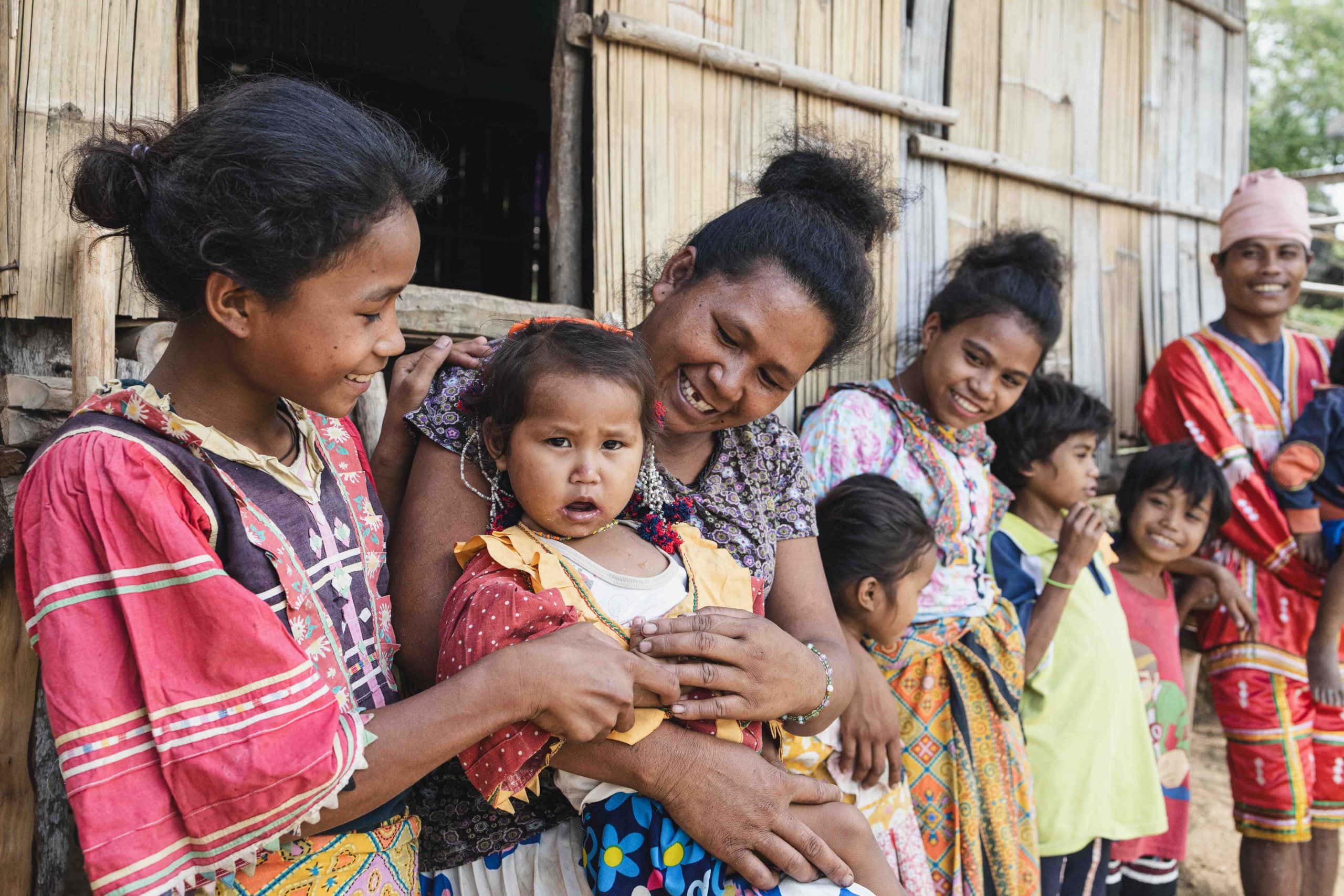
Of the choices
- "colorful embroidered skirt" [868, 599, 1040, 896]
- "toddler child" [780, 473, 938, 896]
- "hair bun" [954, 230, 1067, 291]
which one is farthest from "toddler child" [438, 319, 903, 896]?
"hair bun" [954, 230, 1067, 291]

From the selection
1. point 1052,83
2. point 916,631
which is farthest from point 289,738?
point 1052,83

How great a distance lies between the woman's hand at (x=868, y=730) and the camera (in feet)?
7.90

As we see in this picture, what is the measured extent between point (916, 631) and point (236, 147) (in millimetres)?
2126

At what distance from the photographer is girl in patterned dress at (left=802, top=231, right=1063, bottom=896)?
2740 mm

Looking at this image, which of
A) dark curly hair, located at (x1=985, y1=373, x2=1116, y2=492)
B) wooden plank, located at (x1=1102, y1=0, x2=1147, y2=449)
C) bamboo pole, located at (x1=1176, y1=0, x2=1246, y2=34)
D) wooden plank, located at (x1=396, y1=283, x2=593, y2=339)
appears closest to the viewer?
wooden plank, located at (x1=396, y1=283, x2=593, y2=339)

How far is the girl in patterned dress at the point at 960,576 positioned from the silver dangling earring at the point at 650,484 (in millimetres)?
775

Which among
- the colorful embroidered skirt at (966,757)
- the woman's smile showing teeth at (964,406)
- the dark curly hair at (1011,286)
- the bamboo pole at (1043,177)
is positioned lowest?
the colorful embroidered skirt at (966,757)

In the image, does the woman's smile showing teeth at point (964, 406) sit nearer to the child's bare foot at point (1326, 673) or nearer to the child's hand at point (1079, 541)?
the child's hand at point (1079, 541)

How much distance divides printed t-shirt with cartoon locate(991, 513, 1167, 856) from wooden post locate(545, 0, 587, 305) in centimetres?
172

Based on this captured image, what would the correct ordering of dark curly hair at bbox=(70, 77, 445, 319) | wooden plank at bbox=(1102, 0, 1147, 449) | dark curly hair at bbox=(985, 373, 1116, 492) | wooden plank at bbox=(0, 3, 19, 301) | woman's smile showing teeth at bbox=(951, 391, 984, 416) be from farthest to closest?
wooden plank at bbox=(1102, 0, 1147, 449), dark curly hair at bbox=(985, 373, 1116, 492), woman's smile showing teeth at bbox=(951, 391, 984, 416), wooden plank at bbox=(0, 3, 19, 301), dark curly hair at bbox=(70, 77, 445, 319)

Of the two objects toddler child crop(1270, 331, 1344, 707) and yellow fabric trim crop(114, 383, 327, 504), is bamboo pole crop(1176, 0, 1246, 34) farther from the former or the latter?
yellow fabric trim crop(114, 383, 327, 504)

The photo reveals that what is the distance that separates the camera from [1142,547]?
3.58m

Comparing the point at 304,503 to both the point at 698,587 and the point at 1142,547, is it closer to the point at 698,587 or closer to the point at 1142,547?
the point at 698,587

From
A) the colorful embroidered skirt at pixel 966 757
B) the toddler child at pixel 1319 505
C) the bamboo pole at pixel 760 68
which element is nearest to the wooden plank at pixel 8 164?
the bamboo pole at pixel 760 68
